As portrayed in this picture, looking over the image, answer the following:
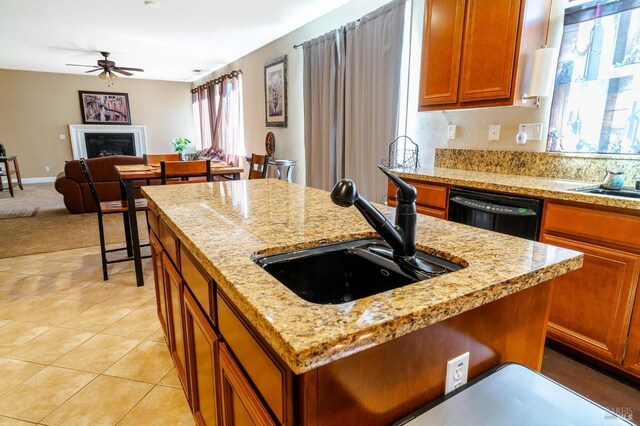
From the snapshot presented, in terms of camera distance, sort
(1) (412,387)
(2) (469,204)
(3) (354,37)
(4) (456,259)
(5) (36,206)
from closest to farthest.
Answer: (1) (412,387) < (4) (456,259) < (2) (469,204) < (3) (354,37) < (5) (36,206)

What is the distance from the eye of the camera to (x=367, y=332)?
526 millimetres

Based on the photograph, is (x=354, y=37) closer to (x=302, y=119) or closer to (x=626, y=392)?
(x=302, y=119)

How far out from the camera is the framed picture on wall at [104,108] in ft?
27.3

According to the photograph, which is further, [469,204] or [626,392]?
[469,204]

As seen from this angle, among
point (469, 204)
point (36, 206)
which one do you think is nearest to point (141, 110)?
point (36, 206)

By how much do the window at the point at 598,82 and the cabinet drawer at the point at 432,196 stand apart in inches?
30.2

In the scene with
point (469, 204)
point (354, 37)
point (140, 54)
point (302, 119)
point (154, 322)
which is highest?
point (140, 54)

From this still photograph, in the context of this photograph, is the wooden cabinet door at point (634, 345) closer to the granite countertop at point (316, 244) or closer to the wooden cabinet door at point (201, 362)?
the granite countertop at point (316, 244)

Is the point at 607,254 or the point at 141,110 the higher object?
the point at 141,110

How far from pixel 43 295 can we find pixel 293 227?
8.39ft

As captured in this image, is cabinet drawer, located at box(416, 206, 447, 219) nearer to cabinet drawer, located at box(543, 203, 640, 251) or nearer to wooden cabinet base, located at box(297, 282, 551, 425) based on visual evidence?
cabinet drawer, located at box(543, 203, 640, 251)

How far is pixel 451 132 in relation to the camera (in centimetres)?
291

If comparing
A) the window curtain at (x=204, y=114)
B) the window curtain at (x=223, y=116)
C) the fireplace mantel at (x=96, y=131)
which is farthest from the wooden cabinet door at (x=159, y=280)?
the fireplace mantel at (x=96, y=131)

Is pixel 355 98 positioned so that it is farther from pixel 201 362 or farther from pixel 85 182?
pixel 85 182
